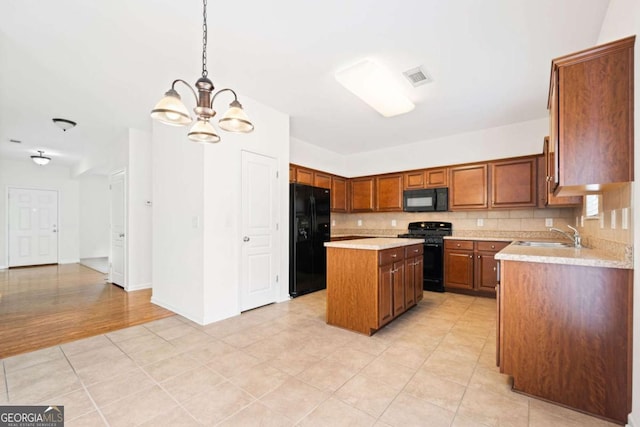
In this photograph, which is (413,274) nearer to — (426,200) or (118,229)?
(426,200)

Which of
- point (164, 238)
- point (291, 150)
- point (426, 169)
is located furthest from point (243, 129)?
point (426, 169)

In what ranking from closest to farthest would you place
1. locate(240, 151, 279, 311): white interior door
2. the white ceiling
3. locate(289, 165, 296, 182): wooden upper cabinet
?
the white ceiling → locate(240, 151, 279, 311): white interior door → locate(289, 165, 296, 182): wooden upper cabinet

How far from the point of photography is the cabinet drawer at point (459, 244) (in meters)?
4.39

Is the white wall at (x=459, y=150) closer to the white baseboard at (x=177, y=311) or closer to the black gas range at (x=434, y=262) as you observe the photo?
the black gas range at (x=434, y=262)

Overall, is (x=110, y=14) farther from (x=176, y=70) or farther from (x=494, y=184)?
(x=494, y=184)

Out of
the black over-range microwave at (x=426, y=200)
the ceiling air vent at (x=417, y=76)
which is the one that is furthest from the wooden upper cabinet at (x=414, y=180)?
the ceiling air vent at (x=417, y=76)

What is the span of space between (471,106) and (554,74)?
7.06 ft

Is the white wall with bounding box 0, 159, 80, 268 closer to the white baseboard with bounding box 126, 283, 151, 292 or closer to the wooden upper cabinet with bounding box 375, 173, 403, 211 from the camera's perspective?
the white baseboard with bounding box 126, 283, 151, 292

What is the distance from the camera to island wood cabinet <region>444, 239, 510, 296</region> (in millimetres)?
4191

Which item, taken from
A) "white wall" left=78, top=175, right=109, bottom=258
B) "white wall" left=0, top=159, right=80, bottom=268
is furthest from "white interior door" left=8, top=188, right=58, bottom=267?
"white wall" left=78, top=175, right=109, bottom=258

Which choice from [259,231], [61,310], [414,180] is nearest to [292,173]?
[259,231]
